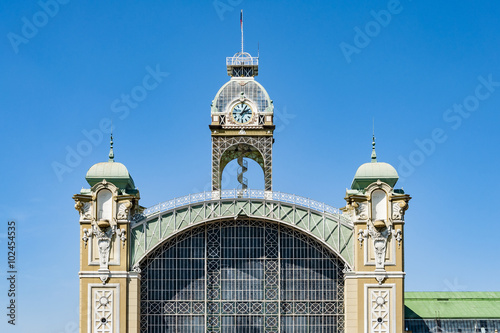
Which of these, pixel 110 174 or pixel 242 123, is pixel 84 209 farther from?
pixel 242 123

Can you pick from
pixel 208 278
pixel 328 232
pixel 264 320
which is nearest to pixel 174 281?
pixel 208 278

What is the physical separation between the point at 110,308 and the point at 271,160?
66.1 feet

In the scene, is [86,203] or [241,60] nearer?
[86,203]

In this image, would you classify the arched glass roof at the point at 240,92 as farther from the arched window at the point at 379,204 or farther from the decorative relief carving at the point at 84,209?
the decorative relief carving at the point at 84,209

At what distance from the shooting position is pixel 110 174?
285 feet

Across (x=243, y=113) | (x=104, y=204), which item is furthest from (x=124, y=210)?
(x=243, y=113)

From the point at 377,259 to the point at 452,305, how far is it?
561 inches

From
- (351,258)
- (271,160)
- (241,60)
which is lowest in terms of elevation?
(351,258)

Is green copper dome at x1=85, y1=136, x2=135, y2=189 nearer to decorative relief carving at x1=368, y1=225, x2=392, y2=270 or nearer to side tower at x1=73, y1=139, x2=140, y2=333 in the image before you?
side tower at x1=73, y1=139, x2=140, y2=333

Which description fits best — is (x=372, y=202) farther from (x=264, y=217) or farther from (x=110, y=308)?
(x=110, y=308)

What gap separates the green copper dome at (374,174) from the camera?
86.2m

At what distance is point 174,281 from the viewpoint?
8581 cm

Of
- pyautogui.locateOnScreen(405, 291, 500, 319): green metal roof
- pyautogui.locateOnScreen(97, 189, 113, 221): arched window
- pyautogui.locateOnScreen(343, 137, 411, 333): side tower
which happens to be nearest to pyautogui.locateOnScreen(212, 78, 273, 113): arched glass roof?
pyautogui.locateOnScreen(343, 137, 411, 333): side tower

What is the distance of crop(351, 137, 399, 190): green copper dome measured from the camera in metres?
86.2
